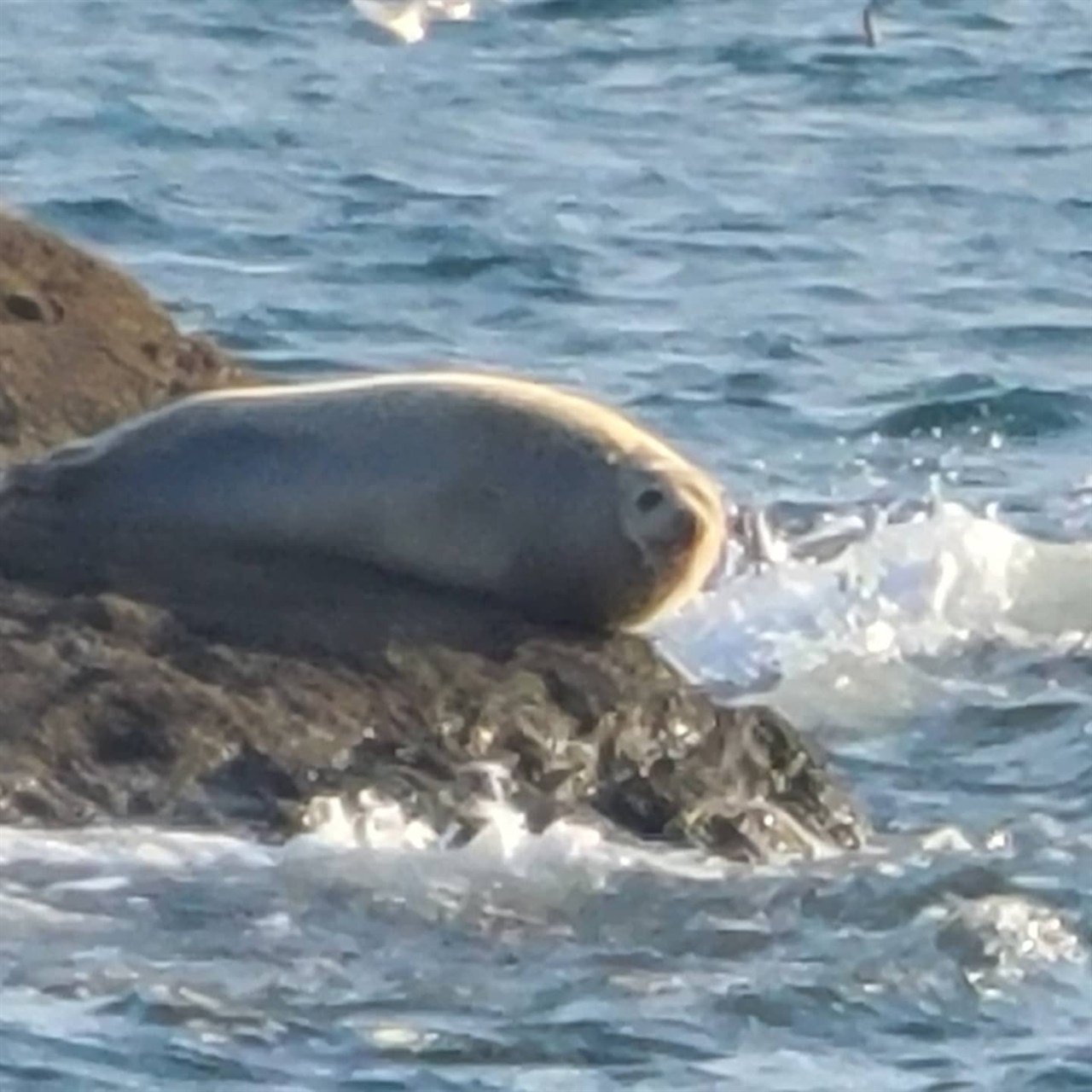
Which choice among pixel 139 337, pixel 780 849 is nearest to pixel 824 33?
pixel 139 337

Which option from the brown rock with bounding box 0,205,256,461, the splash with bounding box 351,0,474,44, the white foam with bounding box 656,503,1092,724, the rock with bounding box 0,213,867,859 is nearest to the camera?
the rock with bounding box 0,213,867,859

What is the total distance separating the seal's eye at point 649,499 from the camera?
29.6 ft

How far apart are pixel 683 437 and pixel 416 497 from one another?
14.8 feet

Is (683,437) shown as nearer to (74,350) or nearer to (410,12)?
(410,12)

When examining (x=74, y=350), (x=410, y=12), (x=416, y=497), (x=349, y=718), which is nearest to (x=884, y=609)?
(x=410, y=12)

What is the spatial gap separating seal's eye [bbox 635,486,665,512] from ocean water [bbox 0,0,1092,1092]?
80 centimetres

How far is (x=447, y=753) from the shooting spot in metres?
8.46

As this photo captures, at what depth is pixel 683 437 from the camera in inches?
531

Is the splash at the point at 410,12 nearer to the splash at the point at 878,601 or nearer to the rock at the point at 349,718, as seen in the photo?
the splash at the point at 878,601

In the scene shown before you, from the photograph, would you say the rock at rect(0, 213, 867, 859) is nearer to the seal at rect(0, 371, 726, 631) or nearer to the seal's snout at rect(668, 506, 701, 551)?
the seal at rect(0, 371, 726, 631)

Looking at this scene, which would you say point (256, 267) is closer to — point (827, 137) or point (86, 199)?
point (86, 199)

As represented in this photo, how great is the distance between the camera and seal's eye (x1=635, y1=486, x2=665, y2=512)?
9016 mm

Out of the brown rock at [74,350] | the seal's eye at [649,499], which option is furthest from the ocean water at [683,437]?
the brown rock at [74,350]

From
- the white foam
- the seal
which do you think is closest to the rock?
the seal
